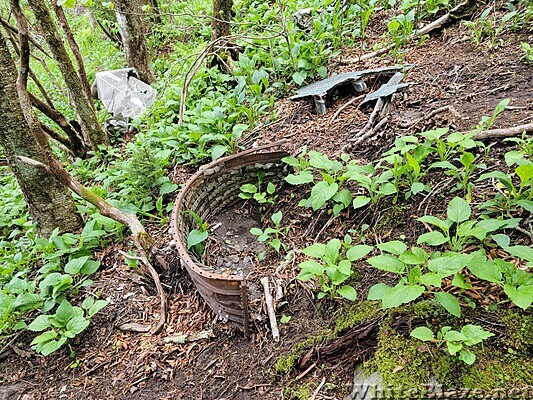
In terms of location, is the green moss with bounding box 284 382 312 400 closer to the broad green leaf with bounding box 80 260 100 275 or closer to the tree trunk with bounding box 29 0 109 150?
the broad green leaf with bounding box 80 260 100 275

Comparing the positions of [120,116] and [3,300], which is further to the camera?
[120,116]

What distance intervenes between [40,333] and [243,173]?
197 centimetres

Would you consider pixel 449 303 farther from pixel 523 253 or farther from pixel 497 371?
pixel 523 253

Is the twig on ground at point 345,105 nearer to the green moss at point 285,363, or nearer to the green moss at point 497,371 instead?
the green moss at point 285,363

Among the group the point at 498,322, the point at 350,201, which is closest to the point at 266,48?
the point at 350,201

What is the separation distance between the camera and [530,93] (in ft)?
9.62

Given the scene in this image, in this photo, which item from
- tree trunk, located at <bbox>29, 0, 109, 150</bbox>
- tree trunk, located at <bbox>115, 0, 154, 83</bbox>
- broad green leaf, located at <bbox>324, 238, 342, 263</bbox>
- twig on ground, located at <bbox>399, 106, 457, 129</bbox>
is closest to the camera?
broad green leaf, located at <bbox>324, 238, 342, 263</bbox>

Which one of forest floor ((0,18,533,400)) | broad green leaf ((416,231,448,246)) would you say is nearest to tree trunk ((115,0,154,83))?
forest floor ((0,18,533,400))

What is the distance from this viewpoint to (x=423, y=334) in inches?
61.3

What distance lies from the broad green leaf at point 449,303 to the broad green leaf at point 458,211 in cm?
49

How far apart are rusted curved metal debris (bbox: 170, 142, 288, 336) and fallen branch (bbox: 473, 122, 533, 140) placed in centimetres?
153

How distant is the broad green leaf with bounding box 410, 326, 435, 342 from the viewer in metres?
1.54

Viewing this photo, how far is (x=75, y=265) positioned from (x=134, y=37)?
483 centimetres

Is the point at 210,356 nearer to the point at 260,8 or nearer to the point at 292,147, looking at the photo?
the point at 292,147
